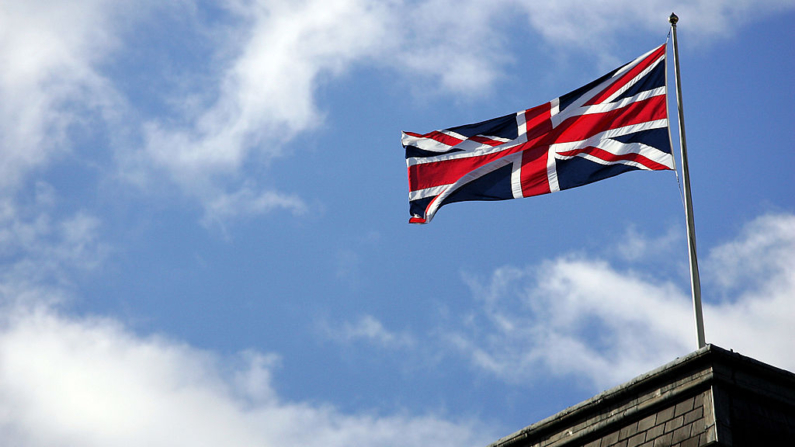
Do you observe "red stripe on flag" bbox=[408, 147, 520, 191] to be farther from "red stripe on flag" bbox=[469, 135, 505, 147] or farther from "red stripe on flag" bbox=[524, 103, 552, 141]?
"red stripe on flag" bbox=[524, 103, 552, 141]

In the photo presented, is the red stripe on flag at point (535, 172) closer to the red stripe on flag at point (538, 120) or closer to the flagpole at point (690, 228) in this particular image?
the red stripe on flag at point (538, 120)

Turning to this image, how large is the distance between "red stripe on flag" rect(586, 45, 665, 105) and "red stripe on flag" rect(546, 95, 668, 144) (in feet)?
1.32

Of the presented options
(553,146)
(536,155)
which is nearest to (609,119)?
(553,146)

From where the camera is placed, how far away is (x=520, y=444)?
2289 cm

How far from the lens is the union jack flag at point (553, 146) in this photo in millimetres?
23594

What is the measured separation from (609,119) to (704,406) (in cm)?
647

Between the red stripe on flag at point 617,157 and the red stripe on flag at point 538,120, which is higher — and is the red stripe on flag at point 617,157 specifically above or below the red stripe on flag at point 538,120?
below

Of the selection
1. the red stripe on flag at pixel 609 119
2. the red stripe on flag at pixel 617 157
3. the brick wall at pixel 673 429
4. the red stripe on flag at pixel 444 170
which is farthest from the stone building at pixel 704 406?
the red stripe on flag at pixel 444 170

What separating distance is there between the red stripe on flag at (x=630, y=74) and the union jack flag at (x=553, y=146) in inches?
0.7

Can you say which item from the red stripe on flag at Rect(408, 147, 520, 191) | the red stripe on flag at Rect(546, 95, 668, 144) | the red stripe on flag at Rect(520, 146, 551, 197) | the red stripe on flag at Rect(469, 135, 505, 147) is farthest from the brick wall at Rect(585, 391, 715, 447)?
the red stripe on flag at Rect(469, 135, 505, 147)

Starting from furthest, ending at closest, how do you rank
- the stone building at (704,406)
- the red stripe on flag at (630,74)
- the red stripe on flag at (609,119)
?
the red stripe on flag at (630,74) → the red stripe on flag at (609,119) → the stone building at (704,406)

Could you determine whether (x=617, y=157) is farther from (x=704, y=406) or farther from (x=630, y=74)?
(x=704, y=406)

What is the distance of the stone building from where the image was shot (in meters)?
19.6

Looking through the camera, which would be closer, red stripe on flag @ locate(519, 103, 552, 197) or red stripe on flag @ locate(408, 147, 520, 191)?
red stripe on flag @ locate(519, 103, 552, 197)
